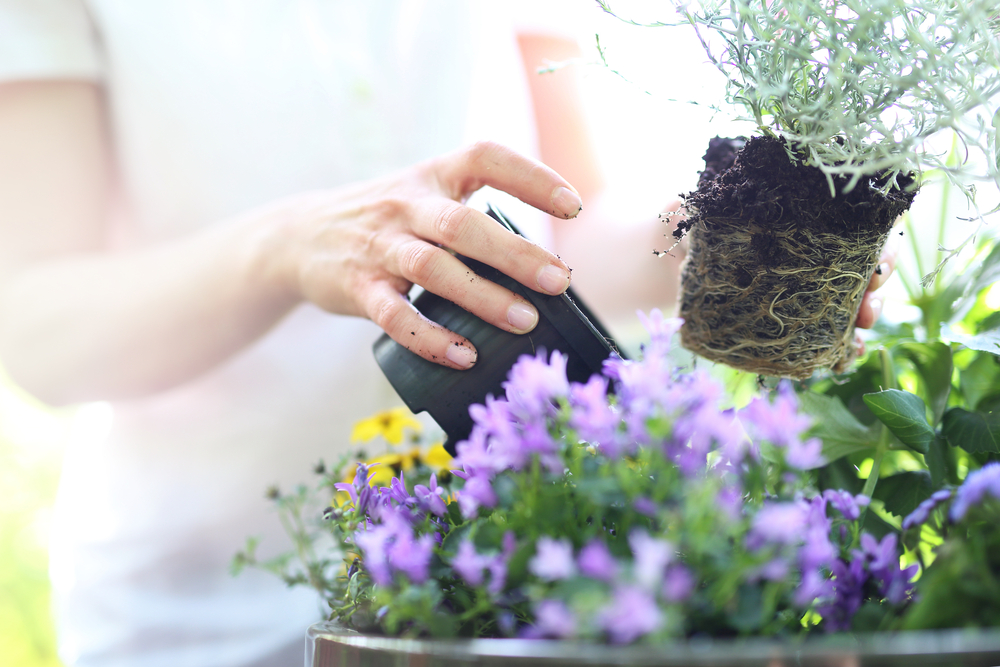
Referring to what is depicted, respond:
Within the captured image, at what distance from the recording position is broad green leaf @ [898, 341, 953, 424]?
0.37 metres

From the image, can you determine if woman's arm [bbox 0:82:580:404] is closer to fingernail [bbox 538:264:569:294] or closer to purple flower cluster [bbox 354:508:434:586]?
fingernail [bbox 538:264:569:294]

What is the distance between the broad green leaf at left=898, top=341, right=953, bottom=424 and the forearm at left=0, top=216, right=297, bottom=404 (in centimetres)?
57

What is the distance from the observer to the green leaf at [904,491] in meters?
0.35

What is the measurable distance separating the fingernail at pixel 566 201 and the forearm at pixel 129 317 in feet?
1.27

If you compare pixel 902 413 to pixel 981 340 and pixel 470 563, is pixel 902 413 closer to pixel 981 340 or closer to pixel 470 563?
pixel 981 340

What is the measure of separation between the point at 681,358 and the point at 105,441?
797mm

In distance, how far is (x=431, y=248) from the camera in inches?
14.9

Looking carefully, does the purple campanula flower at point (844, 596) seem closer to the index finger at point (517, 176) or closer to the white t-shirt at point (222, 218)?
the index finger at point (517, 176)

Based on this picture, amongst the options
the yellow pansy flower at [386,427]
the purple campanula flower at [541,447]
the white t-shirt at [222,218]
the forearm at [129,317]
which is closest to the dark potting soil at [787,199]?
the purple campanula flower at [541,447]

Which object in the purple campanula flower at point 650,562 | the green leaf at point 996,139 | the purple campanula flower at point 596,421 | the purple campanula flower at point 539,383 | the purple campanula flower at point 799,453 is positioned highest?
the green leaf at point 996,139

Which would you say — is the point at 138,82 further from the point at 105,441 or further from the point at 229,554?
the point at 229,554

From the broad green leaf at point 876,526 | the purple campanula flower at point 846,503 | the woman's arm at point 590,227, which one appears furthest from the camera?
the woman's arm at point 590,227

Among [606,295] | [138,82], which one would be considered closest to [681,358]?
[606,295]

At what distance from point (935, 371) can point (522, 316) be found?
0.27 meters
